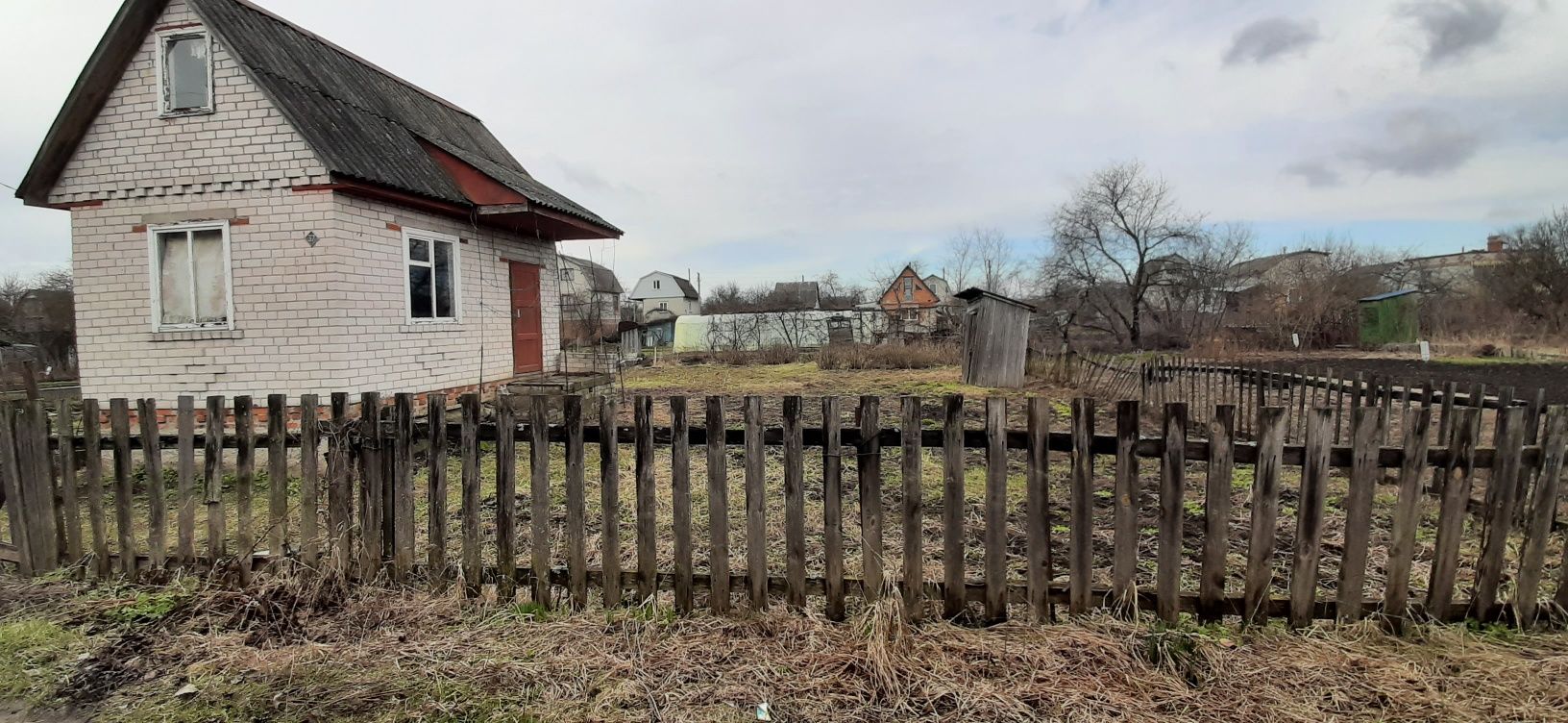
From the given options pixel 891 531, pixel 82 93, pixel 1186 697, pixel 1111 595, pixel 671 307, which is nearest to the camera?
pixel 1186 697

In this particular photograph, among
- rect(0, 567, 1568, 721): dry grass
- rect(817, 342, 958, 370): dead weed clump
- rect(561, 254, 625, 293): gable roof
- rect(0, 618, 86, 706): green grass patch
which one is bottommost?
rect(0, 618, 86, 706): green grass patch

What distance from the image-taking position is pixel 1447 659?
2.73m

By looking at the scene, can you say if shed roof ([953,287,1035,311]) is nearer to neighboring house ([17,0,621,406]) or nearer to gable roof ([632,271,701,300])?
neighboring house ([17,0,621,406])

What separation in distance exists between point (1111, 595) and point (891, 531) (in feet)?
5.65

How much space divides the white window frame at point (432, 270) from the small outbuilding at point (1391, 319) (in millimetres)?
33485

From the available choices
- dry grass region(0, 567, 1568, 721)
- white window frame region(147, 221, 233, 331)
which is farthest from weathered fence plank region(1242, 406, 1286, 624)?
white window frame region(147, 221, 233, 331)

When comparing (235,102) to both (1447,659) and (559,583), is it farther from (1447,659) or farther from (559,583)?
(1447,659)

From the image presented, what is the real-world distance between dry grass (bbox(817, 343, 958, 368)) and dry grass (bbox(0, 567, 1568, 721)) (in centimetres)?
1895

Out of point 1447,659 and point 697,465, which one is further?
point 697,465

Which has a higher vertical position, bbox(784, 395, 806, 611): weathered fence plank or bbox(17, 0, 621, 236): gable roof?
bbox(17, 0, 621, 236): gable roof

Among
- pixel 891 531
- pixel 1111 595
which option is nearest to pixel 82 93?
pixel 891 531

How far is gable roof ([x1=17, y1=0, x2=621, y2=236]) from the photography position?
328 inches

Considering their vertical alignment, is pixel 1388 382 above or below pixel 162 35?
below

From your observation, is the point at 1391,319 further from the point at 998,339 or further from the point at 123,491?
the point at 123,491
